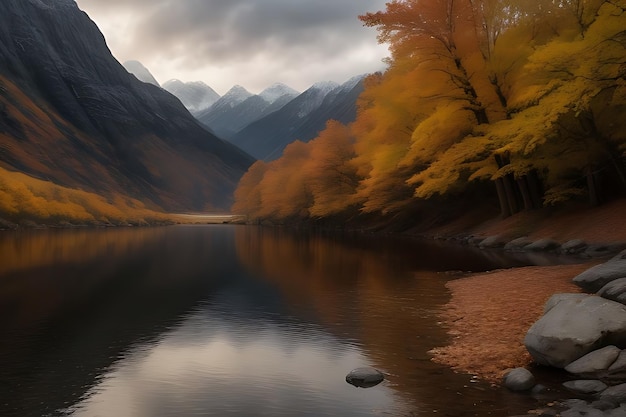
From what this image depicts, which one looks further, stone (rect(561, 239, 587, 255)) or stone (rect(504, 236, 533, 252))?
stone (rect(504, 236, 533, 252))

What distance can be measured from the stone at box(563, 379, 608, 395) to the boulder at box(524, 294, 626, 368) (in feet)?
2.53

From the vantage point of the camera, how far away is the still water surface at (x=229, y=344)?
831 centimetres

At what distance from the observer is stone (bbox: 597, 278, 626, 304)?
36.0ft

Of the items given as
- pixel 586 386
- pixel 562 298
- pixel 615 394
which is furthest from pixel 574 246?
pixel 615 394

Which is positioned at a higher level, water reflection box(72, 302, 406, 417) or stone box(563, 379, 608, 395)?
water reflection box(72, 302, 406, 417)

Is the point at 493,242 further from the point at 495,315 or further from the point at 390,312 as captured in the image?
the point at 495,315

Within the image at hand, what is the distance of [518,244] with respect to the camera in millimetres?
31094

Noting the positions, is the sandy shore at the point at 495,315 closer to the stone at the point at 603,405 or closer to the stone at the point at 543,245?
the stone at the point at 603,405

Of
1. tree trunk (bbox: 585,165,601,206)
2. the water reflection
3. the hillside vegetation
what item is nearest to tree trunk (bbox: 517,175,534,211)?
tree trunk (bbox: 585,165,601,206)

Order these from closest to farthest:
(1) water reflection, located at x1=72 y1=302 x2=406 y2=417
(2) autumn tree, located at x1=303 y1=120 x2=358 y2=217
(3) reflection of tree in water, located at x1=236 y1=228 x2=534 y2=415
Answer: (1) water reflection, located at x1=72 y1=302 x2=406 y2=417 → (3) reflection of tree in water, located at x1=236 y1=228 x2=534 y2=415 → (2) autumn tree, located at x1=303 y1=120 x2=358 y2=217

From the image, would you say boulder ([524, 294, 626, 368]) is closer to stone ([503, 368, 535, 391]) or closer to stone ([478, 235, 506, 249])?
stone ([503, 368, 535, 391])

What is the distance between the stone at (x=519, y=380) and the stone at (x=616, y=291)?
349 cm

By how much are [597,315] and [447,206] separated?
39.4 m

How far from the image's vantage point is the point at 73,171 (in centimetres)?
17788
